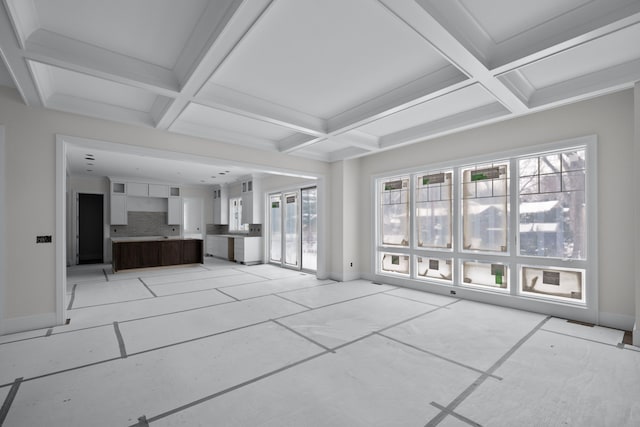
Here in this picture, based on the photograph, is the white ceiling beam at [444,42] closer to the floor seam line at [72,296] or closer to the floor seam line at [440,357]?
the floor seam line at [440,357]

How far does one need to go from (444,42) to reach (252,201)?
7413mm

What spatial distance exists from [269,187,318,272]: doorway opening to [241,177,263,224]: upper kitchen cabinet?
0.36 meters

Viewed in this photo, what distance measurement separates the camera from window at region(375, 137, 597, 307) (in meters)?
3.94

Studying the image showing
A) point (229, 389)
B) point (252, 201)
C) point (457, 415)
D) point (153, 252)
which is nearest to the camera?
point (457, 415)

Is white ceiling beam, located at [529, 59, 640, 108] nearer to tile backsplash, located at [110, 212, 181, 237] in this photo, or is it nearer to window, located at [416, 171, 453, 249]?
window, located at [416, 171, 453, 249]

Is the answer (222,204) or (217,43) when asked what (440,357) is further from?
(222,204)

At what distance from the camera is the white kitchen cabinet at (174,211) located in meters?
10.5

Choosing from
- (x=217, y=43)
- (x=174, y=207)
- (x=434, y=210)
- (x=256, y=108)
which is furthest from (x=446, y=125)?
(x=174, y=207)

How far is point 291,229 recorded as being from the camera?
27.6ft

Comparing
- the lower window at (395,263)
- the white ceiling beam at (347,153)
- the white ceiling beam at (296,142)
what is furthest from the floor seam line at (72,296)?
the lower window at (395,263)

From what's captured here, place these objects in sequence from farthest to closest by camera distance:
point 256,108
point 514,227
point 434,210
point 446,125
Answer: point 434,210, point 446,125, point 514,227, point 256,108

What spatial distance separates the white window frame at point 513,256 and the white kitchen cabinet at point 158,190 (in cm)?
781

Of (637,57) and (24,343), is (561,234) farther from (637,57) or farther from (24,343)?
(24,343)

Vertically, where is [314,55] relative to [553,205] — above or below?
above
